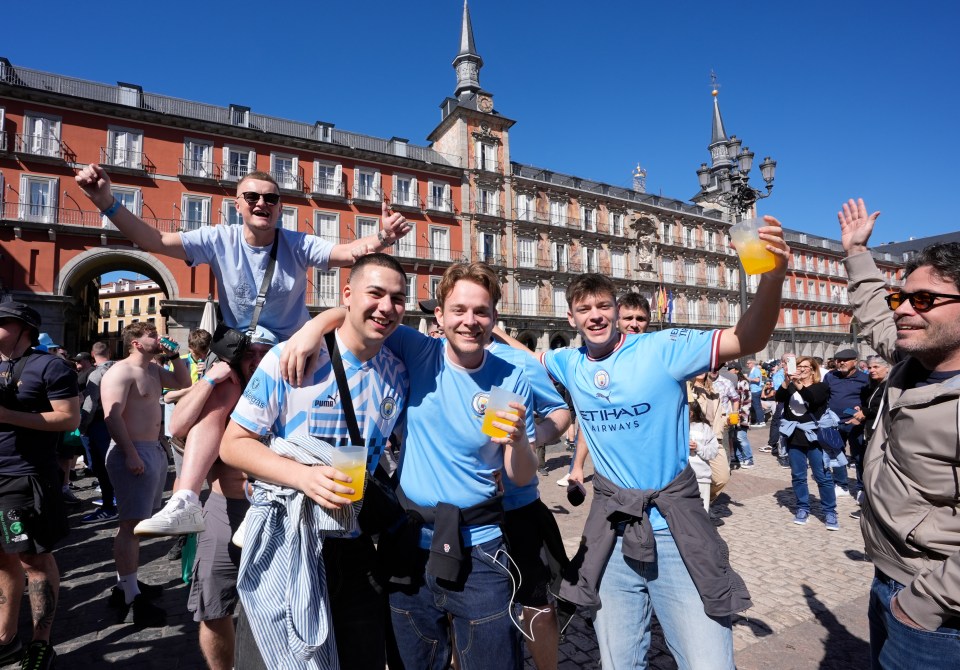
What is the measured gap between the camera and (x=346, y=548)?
1979 millimetres

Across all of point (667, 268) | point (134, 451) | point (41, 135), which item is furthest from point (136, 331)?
point (667, 268)

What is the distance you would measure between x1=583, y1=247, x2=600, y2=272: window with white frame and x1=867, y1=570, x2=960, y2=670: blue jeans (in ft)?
120

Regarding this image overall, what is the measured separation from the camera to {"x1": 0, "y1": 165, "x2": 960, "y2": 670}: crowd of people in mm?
1742

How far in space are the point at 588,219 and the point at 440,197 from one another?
13.2m

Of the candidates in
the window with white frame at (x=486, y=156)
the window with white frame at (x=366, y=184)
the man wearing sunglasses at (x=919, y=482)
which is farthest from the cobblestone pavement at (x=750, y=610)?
the window with white frame at (x=486, y=156)

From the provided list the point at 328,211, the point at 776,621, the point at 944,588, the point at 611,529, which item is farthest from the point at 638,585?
the point at 328,211

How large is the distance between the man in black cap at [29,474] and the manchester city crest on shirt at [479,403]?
296cm

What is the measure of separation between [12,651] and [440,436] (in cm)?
345

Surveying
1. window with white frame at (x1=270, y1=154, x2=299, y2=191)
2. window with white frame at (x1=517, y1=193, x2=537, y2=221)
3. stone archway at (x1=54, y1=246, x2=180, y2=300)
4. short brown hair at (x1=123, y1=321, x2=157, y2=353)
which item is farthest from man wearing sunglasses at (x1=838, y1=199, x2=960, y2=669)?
window with white frame at (x1=517, y1=193, x2=537, y2=221)

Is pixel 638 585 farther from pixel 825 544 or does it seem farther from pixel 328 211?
pixel 328 211

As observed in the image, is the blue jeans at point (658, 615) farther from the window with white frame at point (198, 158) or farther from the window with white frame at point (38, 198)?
the window with white frame at point (198, 158)

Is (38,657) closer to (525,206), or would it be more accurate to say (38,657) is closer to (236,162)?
(236,162)

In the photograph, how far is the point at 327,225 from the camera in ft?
92.2

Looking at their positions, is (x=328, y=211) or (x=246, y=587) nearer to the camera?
(x=246, y=587)
